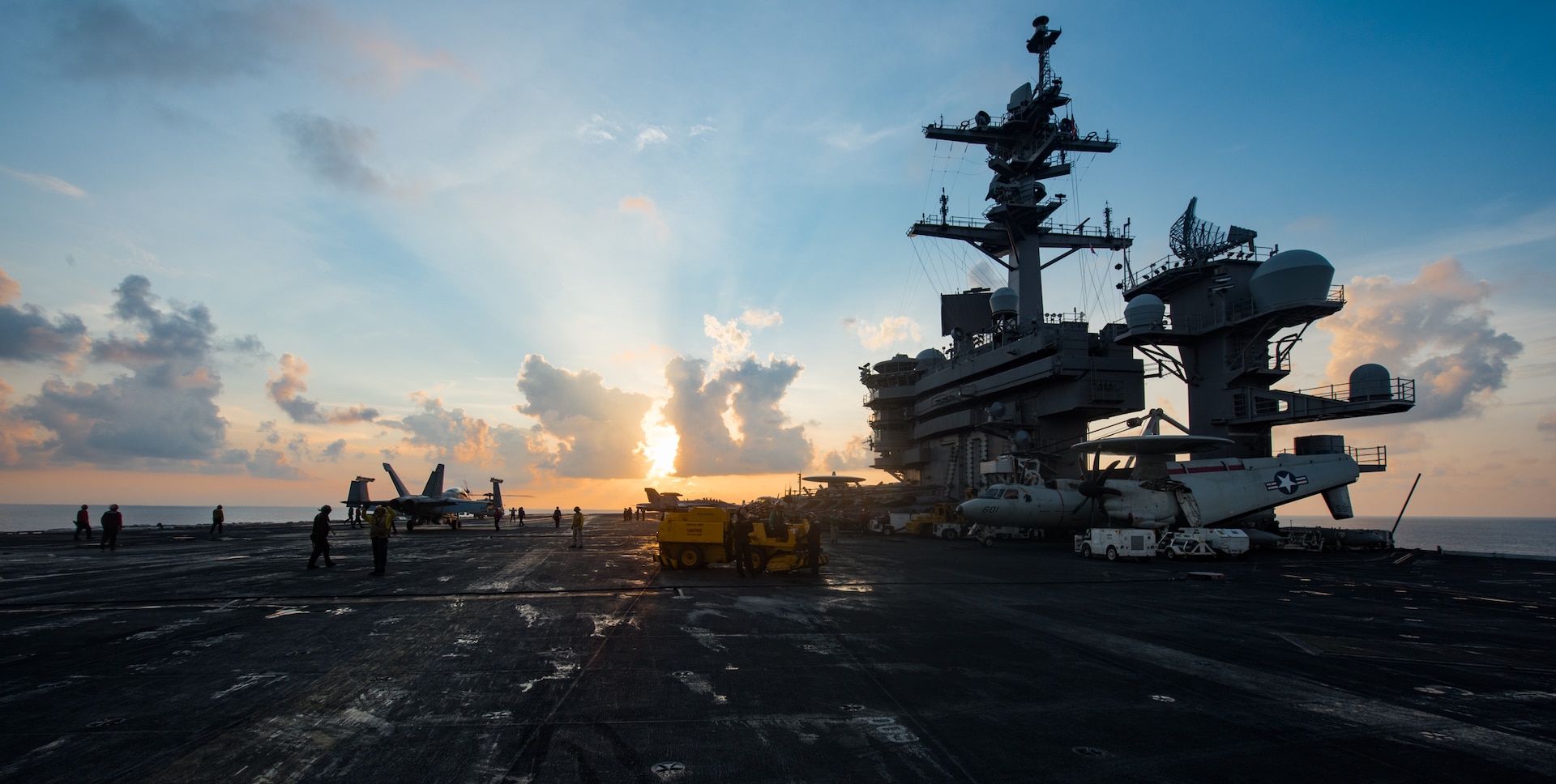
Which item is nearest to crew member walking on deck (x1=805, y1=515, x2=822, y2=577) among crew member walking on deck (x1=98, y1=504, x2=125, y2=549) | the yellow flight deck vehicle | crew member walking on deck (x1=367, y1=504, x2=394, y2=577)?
the yellow flight deck vehicle

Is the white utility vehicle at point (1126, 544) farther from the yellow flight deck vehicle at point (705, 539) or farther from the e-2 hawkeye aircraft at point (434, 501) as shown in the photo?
the e-2 hawkeye aircraft at point (434, 501)

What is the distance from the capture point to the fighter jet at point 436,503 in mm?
47469

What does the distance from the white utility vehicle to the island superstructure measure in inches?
547

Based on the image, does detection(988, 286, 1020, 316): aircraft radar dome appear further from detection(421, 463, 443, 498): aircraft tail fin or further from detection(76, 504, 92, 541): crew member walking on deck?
detection(76, 504, 92, 541): crew member walking on deck

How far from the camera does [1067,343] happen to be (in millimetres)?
41625

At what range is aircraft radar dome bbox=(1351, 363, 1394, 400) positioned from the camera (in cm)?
3056

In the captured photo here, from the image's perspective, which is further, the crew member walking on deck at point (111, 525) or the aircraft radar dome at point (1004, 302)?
the aircraft radar dome at point (1004, 302)

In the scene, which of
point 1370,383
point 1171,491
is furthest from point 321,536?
point 1370,383

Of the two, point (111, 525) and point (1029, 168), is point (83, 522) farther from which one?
point (1029, 168)

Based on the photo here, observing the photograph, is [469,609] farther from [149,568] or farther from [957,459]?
[957,459]

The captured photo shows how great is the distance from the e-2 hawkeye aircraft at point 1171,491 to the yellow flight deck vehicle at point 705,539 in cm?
1484

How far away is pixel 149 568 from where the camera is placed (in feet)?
68.2

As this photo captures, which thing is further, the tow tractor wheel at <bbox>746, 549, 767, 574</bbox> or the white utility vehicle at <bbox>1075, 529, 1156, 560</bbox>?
the white utility vehicle at <bbox>1075, 529, 1156, 560</bbox>

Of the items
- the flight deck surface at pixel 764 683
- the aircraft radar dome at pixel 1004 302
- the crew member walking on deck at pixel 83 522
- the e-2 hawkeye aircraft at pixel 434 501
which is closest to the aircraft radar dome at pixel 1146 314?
the aircraft radar dome at pixel 1004 302
